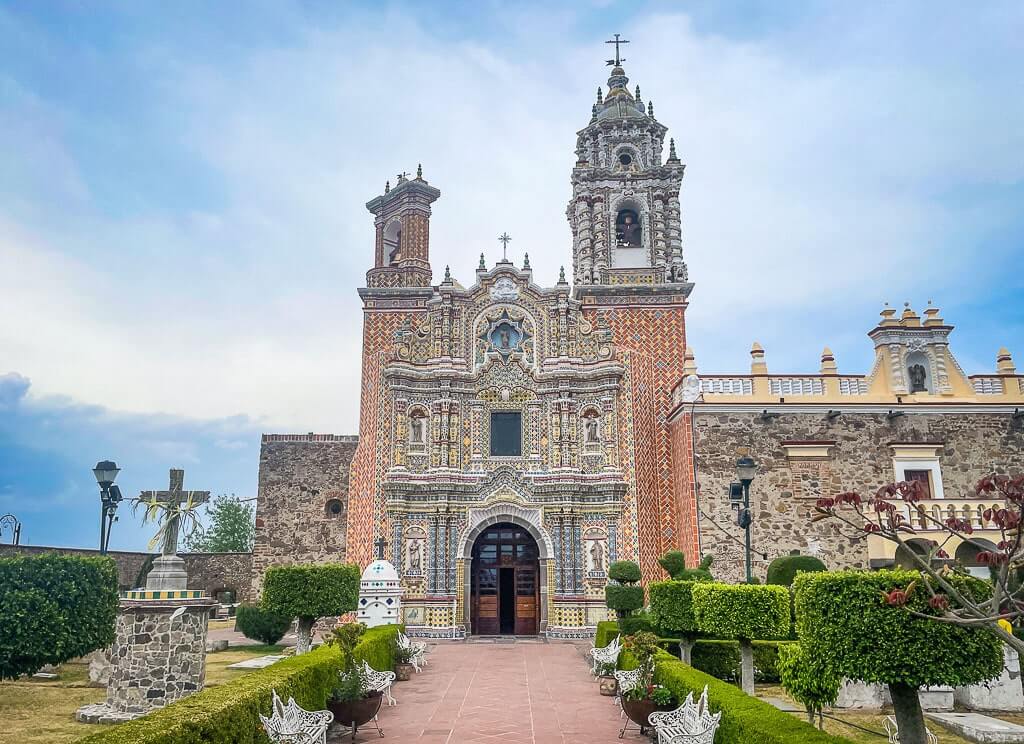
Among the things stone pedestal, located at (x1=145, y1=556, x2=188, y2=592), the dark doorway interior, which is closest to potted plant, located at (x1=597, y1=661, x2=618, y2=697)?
stone pedestal, located at (x1=145, y1=556, x2=188, y2=592)

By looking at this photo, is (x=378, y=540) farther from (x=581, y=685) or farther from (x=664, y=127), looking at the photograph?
(x=664, y=127)

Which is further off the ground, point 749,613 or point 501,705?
point 749,613

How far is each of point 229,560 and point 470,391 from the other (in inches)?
512

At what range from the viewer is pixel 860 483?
21672mm

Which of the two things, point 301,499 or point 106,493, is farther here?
point 301,499

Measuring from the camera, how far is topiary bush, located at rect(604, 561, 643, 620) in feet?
63.4

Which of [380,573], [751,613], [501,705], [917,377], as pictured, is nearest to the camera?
[751,613]

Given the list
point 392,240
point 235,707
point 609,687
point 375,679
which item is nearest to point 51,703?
point 375,679

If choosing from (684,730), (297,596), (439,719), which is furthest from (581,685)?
(684,730)

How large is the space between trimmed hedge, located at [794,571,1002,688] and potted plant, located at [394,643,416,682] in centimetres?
1022

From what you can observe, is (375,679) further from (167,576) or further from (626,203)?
(626,203)

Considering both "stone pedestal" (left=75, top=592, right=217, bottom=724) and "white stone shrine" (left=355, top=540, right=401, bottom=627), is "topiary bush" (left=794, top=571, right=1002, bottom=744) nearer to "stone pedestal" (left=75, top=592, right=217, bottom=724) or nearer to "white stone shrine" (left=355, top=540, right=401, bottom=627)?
"stone pedestal" (left=75, top=592, right=217, bottom=724)

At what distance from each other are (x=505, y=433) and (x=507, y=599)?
16.4 feet

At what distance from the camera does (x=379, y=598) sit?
2033 cm
